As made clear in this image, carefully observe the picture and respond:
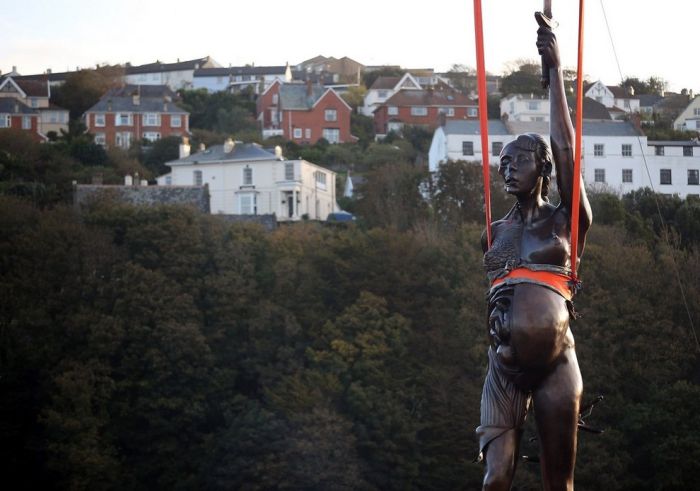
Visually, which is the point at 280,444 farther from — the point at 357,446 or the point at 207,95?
the point at 207,95

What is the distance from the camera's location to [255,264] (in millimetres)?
69875

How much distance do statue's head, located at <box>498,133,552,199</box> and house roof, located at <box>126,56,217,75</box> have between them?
157 meters

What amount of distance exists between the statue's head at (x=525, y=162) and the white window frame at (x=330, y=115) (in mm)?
117114

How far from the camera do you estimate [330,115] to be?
13000 centimetres

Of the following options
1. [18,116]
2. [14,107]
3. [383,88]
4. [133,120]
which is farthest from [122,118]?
[383,88]

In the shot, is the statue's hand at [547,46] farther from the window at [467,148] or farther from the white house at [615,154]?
the window at [467,148]

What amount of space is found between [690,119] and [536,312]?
324 ft

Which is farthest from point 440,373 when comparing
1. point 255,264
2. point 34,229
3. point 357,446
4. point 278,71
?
point 278,71

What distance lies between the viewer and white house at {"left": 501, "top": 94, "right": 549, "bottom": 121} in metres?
108

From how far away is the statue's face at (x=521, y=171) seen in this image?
43.2 feet

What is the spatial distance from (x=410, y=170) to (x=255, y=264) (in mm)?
19079

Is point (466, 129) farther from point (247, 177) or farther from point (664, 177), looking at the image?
point (247, 177)

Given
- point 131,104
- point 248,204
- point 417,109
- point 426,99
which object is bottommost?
point 248,204

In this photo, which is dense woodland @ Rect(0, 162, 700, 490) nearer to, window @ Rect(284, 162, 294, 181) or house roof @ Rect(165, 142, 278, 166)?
window @ Rect(284, 162, 294, 181)
